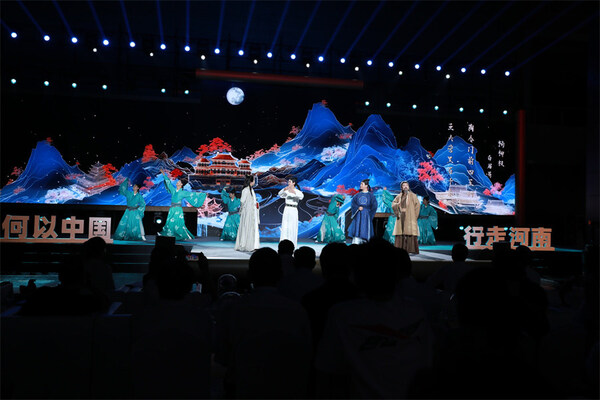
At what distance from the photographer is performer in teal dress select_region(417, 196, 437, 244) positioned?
12.2 m

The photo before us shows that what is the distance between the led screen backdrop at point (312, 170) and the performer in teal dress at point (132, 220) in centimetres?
132

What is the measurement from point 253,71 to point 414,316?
11.2 metres

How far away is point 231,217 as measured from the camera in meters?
11.4

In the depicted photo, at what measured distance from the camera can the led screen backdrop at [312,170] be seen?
11656 millimetres

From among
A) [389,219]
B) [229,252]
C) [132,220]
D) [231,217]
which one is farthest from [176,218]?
[389,219]

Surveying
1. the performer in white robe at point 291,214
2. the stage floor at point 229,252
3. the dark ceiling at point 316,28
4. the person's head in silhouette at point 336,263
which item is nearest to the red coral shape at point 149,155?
the stage floor at point 229,252

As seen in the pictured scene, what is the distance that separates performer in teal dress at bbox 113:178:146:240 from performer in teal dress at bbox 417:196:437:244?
6542 mm

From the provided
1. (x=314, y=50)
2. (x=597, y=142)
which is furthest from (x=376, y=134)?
(x=597, y=142)

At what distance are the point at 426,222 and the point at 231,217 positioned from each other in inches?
189

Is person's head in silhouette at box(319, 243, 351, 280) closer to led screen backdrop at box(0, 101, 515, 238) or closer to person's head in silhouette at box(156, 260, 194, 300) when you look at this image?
person's head in silhouette at box(156, 260, 194, 300)

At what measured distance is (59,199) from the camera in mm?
11617

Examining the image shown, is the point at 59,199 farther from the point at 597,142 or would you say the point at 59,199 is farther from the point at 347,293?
the point at 597,142

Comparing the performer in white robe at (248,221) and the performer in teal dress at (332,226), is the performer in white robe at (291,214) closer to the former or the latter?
the performer in white robe at (248,221)

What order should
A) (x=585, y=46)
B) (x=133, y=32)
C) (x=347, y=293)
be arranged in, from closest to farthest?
(x=347, y=293), (x=133, y=32), (x=585, y=46)
